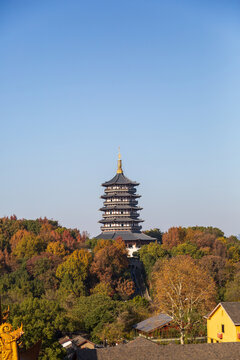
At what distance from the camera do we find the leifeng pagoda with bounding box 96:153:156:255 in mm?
78062

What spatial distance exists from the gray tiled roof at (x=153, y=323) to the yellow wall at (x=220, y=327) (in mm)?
4537

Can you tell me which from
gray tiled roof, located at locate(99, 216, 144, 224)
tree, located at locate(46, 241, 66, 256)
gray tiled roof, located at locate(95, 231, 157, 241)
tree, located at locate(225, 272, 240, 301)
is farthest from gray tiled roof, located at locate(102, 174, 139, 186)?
tree, located at locate(225, 272, 240, 301)

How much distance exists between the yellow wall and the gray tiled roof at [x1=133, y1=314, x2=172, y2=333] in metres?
4.54

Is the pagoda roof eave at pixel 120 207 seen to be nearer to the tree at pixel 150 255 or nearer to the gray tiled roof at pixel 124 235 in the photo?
the gray tiled roof at pixel 124 235

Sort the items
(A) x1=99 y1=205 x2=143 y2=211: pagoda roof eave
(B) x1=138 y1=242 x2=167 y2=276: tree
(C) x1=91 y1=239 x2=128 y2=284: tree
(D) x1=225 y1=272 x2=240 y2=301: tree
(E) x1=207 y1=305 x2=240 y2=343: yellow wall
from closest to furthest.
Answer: (E) x1=207 y1=305 x2=240 y2=343: yellow wall → (D) x1=225 y1=272 x2=240 y2=301: tree → (C) x1=91 y1=239 x2=128 y2=284: tree → (B) x1=138 y1=242 x2=167 y2=276: tree → (A) x1=99 y1=205 x2=143 y2=211: pagoda roof eave

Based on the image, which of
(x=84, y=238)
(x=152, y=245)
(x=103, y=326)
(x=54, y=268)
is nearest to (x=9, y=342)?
(x=103, y=326)

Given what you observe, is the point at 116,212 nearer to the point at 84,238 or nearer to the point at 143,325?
the point at 84,238

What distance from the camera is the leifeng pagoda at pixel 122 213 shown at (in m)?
78.1

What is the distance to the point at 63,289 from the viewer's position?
5241 cm

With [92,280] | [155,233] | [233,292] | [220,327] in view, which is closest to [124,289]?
[92,280]

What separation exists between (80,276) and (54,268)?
141 inches

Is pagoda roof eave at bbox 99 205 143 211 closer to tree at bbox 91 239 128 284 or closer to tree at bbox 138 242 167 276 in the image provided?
tree at bbox 138 242 167 276

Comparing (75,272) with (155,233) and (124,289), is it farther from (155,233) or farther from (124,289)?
(155,233)

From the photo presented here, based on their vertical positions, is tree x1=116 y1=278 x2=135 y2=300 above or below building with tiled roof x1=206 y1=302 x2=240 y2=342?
above
